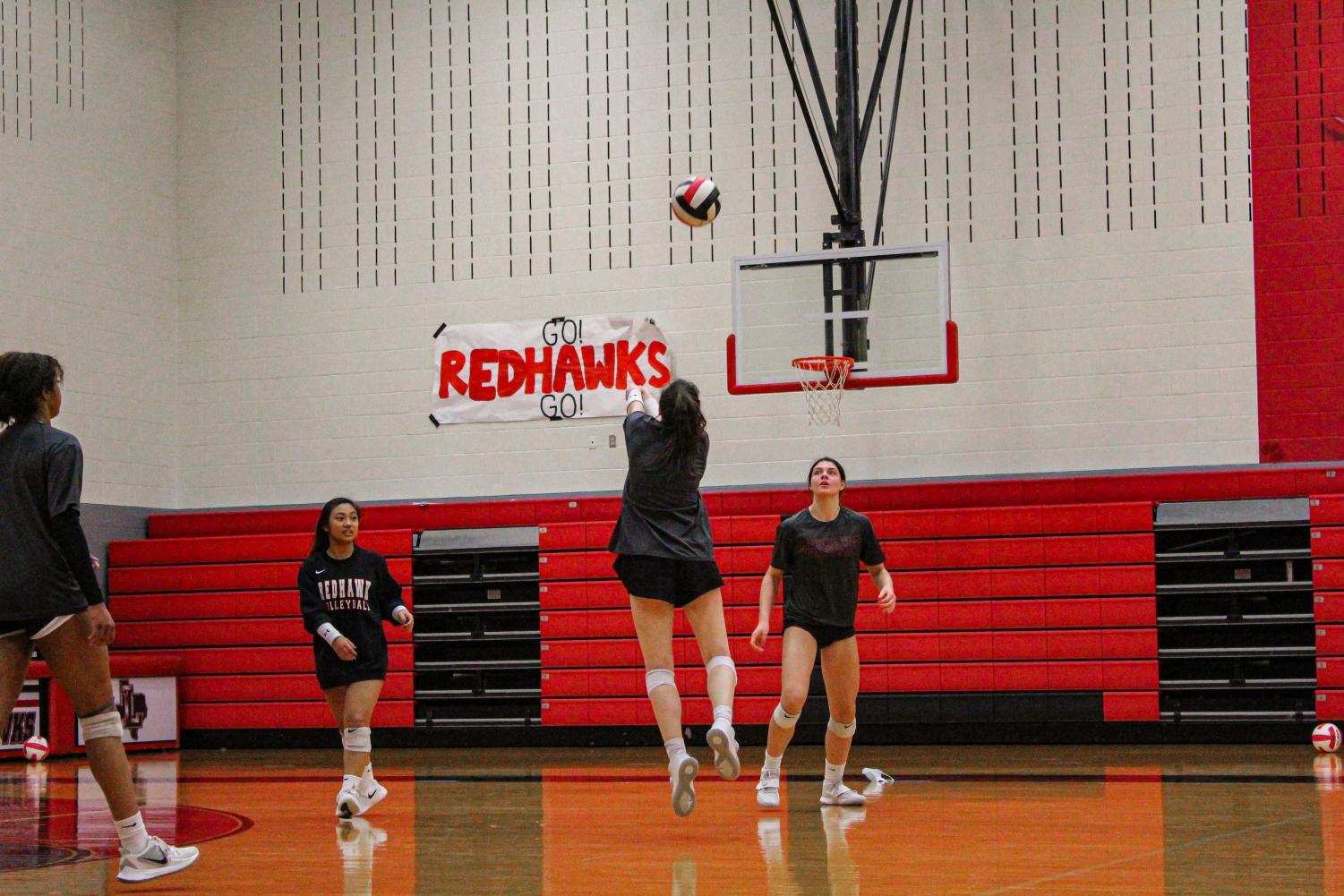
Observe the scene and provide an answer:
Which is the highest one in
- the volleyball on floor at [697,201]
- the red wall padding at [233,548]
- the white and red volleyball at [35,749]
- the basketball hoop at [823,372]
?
the volleyball on floor at [697,201]

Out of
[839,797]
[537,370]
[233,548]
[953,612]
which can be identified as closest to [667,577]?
[839,797]

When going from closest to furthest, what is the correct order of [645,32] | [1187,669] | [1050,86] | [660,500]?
1. [660,500]
2. [1187,669]
3. [1050,86]
4. [645,32]

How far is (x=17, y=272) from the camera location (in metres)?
13.2

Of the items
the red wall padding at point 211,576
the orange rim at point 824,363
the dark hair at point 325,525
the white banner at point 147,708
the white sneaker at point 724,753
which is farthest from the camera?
the red wall padding at point 211,576

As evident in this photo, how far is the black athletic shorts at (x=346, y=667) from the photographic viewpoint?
764 cm

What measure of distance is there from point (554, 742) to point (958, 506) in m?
4.12

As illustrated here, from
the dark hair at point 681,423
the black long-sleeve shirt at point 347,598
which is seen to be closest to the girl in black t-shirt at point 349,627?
the black long-sleeve shirt at point 347,598

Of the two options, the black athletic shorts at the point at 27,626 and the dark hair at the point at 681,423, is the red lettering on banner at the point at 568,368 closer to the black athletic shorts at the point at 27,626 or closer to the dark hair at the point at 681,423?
the dark hair at the point at 681,423

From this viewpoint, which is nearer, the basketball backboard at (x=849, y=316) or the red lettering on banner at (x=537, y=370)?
the basketball backboard at (x=849, y=316)

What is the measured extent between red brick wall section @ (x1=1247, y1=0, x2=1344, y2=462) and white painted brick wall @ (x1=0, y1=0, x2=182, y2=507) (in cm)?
1035

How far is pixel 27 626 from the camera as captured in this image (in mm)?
5191

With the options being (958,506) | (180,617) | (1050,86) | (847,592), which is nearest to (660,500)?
(847,592)

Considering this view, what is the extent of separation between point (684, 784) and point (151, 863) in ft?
6.79

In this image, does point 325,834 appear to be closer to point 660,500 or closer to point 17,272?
point 660,500
